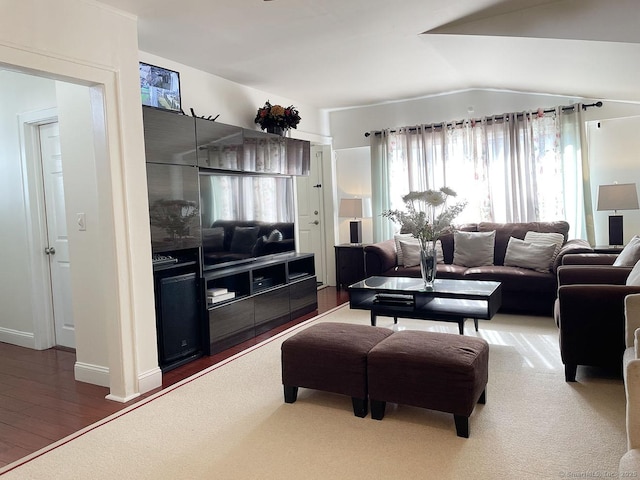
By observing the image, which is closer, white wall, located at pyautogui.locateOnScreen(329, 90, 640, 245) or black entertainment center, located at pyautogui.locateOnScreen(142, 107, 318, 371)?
black entertainment center, located at pyautogui.locateOnScreen(142, 107, 318, 371)

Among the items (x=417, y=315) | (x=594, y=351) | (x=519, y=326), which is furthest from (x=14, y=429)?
(x=519, y=326)

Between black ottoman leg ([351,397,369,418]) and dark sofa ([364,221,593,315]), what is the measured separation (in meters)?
2.56

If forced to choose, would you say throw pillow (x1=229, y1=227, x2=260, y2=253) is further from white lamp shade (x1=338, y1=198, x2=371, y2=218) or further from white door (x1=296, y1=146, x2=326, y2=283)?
white door (x1=296, y1=146, x2=326, y2=283)

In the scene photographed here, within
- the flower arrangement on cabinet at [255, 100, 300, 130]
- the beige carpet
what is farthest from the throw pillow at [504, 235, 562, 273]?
the flower arrangement on cabinet at [255, 100, 300, 130]

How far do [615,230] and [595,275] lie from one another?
1.67 m

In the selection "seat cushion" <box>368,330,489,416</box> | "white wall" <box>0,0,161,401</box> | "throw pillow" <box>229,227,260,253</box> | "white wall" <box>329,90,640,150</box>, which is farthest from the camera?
"white wall" <box>329,90,640,150</box>

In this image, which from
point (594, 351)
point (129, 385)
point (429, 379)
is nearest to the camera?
point (429, 379)

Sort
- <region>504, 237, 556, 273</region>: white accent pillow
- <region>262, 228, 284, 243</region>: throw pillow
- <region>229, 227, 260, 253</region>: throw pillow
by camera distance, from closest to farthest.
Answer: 1. <region>229, 227, 260, 253</region>: throw pillow
2. <region>504, 237, 556, 273</region>: white accent pillow
3. <region>262, 228, 284, 243</region>: throw pillow

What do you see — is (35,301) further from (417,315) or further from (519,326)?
(519,326)

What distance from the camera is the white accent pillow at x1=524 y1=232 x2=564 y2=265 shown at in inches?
188

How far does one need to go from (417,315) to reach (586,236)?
2.71m

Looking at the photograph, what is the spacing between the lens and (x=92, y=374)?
3.33 meters

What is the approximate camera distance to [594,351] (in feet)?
9.27

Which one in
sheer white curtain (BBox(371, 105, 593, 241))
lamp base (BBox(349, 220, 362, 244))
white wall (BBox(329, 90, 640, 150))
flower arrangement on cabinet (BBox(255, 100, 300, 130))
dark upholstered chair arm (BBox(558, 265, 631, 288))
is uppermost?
white wall (BBox(329, 90, 640, 150))
